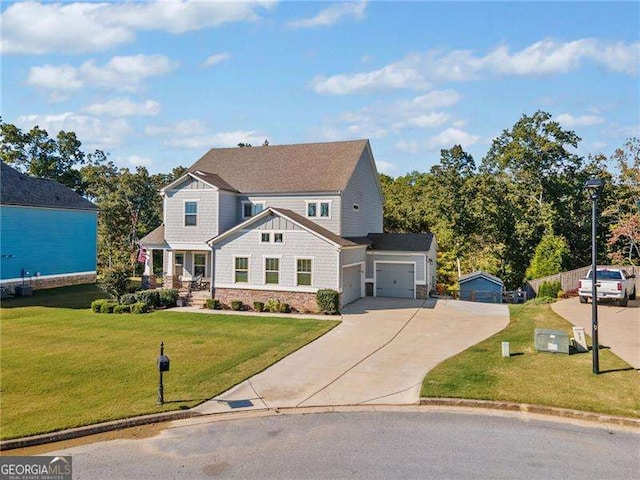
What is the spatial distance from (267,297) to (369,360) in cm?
987

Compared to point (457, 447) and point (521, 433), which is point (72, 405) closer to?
point (457, 447)

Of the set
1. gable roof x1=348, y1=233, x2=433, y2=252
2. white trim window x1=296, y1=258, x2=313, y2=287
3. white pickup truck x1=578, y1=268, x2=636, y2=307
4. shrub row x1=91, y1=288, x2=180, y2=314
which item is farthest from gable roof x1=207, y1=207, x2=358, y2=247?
white pickup truck x1=578, y1=268, x2=636, y2=307

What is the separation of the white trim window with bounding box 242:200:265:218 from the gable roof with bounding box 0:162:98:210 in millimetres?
14649

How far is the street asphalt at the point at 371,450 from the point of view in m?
7.14

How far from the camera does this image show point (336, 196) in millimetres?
25141

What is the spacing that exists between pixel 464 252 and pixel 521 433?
2931 cm

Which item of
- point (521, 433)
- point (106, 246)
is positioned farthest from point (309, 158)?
point (106, 246)

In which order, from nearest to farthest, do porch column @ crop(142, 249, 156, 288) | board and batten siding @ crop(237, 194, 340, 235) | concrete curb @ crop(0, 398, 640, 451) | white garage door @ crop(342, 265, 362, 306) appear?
concrete curb @ crop(0, 398, 640, 451) < white garage door @ crop(342, 265, 362, 306) < board and batten siding @ crop(237, 194, 340, 235) < porch column @ crop(142, 249, 156, 288)

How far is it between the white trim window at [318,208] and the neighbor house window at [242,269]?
501 cm

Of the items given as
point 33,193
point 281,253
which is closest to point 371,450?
point 281,253

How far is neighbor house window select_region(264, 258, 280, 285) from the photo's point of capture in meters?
22.6

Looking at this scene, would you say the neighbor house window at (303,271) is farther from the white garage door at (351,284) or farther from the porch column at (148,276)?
the porch column at (148,276)

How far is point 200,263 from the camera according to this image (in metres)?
26.8

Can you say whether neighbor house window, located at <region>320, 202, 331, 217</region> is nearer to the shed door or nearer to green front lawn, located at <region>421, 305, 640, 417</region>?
the shed door
